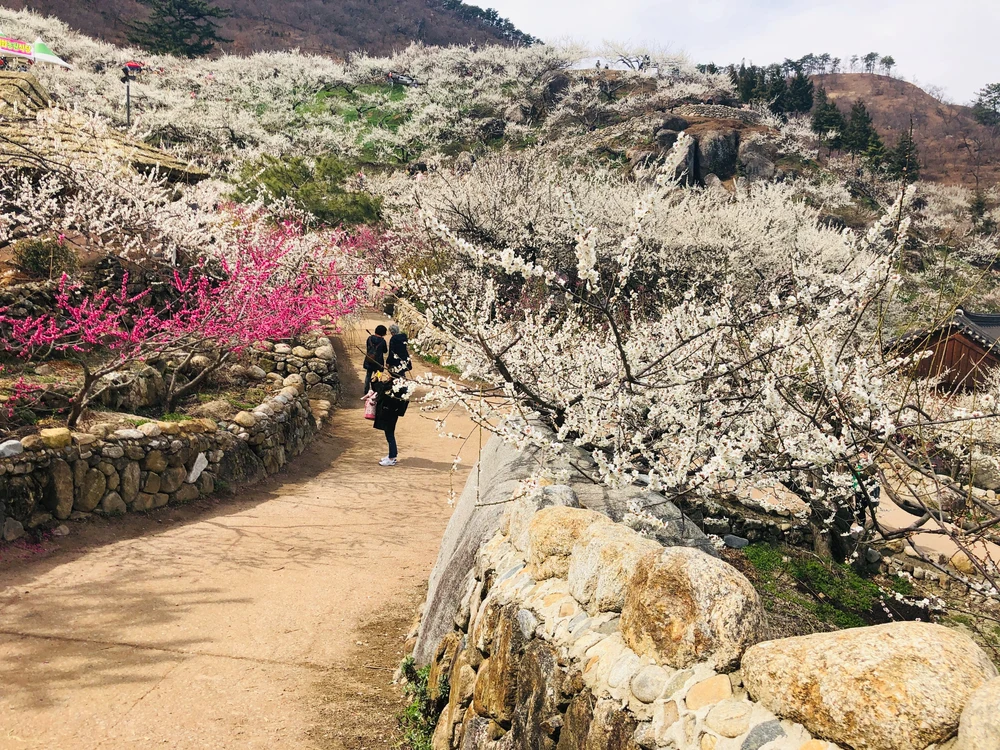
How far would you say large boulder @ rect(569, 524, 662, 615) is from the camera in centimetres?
273

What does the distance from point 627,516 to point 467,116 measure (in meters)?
48.8

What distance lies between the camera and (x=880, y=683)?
1.57 m

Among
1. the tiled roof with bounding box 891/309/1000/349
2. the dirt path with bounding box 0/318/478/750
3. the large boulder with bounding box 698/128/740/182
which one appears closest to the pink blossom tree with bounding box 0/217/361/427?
the dirt path with bounding box 0/318/478/750

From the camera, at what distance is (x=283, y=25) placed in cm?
7925

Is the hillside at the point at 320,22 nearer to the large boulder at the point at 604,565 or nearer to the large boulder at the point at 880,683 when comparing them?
the large boulder at the point at 604,565

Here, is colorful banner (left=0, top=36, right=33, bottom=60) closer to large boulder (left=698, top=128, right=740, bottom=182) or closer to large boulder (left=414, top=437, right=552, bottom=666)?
large boulder (left=414, top=437, right=552, bottom=666)

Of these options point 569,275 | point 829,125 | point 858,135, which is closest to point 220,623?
point 569,275

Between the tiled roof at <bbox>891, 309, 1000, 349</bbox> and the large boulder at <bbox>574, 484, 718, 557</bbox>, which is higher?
the tiled roof at <bbox>891, 309, 1000, 349</bbox>

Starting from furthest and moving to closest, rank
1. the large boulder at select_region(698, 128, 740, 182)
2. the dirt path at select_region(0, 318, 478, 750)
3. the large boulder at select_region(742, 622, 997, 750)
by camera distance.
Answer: the large boulder at select_region(698, 128, 740, 182)
the dirt path at select_region(0, 318, 478, 750)
the large boulder at select_region(742, 622, 997, 750)

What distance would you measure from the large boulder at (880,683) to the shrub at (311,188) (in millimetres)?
20629

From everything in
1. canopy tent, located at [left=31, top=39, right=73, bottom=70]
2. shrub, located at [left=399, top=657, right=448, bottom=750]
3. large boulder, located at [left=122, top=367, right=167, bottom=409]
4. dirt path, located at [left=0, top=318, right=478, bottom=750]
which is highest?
canopy tent, located at [left=31, top=39, right=73, bottom=70]

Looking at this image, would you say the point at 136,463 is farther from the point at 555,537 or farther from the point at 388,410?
the point at 555,537

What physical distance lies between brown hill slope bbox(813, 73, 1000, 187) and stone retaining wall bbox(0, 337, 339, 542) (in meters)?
65.6

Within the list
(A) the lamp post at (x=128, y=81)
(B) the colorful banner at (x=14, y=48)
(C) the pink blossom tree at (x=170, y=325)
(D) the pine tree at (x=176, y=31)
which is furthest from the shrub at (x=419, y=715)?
(D) the pine tree at (x=176, y=31)
